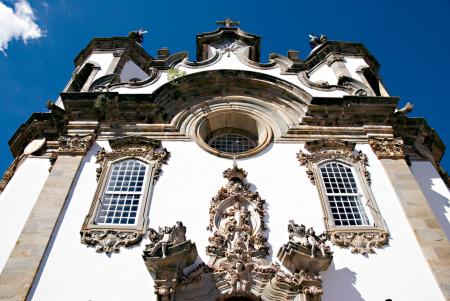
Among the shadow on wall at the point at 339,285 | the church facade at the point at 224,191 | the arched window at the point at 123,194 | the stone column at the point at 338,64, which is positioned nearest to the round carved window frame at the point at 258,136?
the church facade at the point at 224,191

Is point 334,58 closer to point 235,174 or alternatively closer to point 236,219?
point 235,174

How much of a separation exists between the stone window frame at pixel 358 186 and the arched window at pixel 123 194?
4.46 m

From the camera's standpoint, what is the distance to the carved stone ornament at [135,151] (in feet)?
38.9

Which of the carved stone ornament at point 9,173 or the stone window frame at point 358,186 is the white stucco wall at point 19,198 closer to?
the carved stone ornament at point 9,173

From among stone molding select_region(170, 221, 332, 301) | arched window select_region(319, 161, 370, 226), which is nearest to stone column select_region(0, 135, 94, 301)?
stone molding select_region(170, 221, 332, 301)

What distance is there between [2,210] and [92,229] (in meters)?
2.75

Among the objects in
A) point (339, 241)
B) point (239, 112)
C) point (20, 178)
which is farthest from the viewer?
point (239, 112)

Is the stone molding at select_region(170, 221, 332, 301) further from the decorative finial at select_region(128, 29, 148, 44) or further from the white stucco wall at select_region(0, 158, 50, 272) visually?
the decorative finial at select_region(128, 29, 148, 44)

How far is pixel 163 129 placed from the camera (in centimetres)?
1291

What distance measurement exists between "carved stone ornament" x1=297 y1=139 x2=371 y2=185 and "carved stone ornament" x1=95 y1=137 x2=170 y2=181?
12.7ft

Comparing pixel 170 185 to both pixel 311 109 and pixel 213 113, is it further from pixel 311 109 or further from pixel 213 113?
pixel 311 109

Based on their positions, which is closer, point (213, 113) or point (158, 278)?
point (158, 278)

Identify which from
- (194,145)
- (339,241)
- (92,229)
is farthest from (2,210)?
(339,241)

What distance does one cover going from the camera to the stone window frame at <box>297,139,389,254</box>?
9.93 meters
